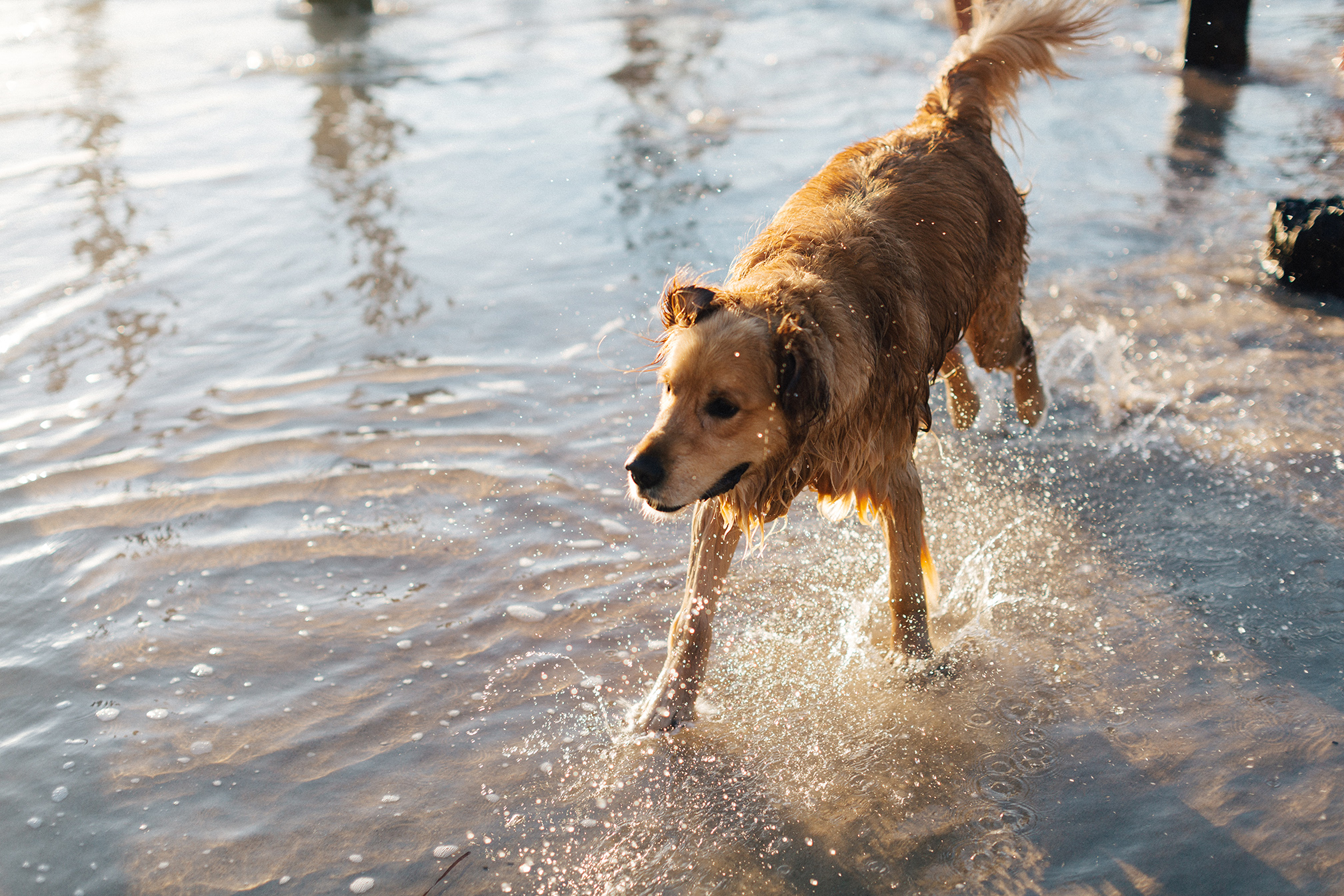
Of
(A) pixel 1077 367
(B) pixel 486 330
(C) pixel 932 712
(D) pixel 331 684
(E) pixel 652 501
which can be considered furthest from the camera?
(B) pixel 486 330

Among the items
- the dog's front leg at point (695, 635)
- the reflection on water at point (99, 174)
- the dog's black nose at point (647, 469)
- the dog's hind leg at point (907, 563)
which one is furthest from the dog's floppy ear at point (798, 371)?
the reflection on water at point (99, 174)

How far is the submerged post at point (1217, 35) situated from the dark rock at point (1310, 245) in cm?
500

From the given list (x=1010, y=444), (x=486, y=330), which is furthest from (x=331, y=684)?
(x=1010, y=444)

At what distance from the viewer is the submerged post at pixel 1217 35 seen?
1048 cm

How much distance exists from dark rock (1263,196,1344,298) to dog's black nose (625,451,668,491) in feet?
17.4

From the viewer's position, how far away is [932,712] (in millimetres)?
3717

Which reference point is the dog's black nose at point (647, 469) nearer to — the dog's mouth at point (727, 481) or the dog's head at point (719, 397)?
the dog's head at point (719, 397)

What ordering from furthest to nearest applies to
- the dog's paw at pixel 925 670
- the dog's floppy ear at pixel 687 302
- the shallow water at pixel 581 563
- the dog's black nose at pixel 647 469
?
the dog's paw at pixel 925 670
the shallow water at pixel 581 563
the dog's floppy ear at pixel 687 302
the dog's black nose at pixel 647 469

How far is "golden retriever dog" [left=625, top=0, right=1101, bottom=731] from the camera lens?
10.2 feet

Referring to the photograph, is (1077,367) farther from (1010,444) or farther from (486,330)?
(486,330)

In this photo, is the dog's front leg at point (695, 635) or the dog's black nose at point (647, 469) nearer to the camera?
the dog's black nose at point (647, 469)

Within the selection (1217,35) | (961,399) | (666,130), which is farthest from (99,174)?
(1217,35)

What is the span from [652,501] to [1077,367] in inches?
151

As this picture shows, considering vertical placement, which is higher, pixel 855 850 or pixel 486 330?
pixel 486 330
